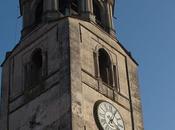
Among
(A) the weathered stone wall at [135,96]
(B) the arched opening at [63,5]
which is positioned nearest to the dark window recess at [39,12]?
(B) the arched opening at [63,5]

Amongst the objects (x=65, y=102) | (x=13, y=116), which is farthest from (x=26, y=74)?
(x=65, y=102)

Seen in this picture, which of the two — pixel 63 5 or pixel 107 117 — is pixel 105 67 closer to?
pixel 107 117

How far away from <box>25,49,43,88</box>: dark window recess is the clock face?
12.5ft

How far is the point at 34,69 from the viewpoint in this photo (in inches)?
1315

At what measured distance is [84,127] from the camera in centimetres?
2877

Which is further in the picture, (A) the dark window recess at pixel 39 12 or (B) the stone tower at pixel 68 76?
(A) the dark window recess at pixel 39 12

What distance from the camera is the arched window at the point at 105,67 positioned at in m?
32.8

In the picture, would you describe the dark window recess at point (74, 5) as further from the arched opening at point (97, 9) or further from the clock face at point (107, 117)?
the clock face at point (107, 117)

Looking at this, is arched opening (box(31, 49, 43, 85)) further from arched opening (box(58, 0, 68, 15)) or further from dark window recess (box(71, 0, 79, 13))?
dark window recess (box(71, 0, 79, 13))

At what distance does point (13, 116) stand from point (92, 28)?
595 centimetres

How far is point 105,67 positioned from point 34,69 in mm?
3534

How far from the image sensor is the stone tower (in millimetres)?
29750

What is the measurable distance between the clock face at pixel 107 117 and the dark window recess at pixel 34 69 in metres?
3.79

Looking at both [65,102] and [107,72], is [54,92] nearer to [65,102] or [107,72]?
[65,102]
